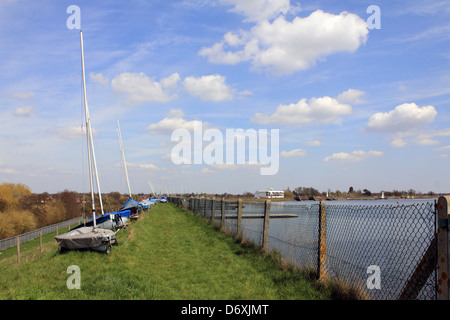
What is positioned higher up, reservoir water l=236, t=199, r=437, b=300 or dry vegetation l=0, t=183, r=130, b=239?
reservoir water l=236, t=199, r=437, b=300

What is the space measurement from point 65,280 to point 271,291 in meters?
4.48

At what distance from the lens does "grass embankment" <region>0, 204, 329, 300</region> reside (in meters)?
6.36

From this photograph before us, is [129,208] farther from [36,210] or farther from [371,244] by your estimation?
[36,210]

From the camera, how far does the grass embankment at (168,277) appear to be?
636 centimetres

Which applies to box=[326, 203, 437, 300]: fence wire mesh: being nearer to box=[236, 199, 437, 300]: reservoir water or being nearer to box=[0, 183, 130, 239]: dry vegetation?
box=[236, 199, 437, 300]: reservoir water

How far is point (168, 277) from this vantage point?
25.9ft

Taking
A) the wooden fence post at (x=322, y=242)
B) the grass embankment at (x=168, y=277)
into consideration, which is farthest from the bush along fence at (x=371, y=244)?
the grass embankment at (x=168, y=277)

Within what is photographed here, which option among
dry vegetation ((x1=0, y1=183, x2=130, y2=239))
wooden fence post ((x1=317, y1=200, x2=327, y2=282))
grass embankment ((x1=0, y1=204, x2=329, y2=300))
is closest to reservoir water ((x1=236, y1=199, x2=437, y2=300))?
wooden fence post ((x1=317, y1=200, x2=327, y2=282))

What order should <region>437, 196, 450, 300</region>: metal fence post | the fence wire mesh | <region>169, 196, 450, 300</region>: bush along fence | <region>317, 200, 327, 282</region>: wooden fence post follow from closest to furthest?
1. <region>437, 196, 450, 300</region>: metal fence post
2. <region>169, 196, 450, 300</region>: bush along fence
3. the fence wire mesh
4. <region>317, 200, 327, 282</region>: wooden fence post

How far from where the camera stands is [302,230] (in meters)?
8.19

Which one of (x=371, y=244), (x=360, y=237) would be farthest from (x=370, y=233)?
(x=371, y=244)

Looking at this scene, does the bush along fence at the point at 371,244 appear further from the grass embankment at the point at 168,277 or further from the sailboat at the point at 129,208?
the sailboat at the point at 129,208

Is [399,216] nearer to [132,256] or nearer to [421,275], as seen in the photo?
[421,275]
